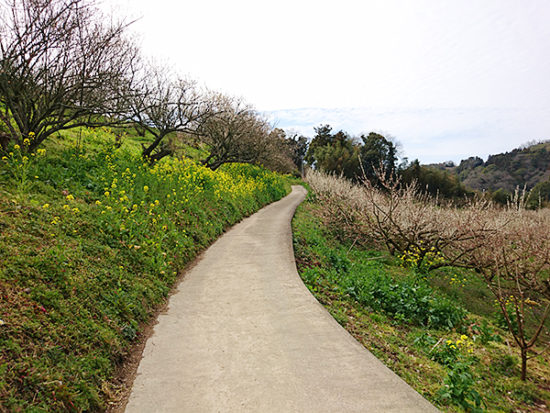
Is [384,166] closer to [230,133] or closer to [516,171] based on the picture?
[230,133]

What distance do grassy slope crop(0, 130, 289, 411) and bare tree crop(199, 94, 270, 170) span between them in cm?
854

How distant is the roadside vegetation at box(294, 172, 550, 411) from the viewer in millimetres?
3762

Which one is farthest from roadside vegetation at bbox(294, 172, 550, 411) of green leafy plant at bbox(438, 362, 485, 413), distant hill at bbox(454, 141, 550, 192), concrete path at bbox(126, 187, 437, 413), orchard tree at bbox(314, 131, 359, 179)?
distant hill at bbox(454, 141, 550, 192)

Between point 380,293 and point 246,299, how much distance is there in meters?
2.88

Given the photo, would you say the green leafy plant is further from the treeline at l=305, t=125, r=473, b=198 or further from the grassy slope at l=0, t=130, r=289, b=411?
the treeline at l=305, t=125, r=473, b=198

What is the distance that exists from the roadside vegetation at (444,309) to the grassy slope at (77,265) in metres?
2.99

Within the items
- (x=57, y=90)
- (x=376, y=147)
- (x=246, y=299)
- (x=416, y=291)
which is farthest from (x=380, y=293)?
(x=376, y=147)

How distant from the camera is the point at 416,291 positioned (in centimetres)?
654

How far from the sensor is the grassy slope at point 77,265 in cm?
267

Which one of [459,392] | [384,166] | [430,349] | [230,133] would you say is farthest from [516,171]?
[459,392]

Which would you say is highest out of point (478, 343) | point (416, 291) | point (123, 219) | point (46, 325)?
point (123, 219)

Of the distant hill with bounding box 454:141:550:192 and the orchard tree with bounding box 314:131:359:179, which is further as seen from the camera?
the distant hill with bounding box 454:141:550:192

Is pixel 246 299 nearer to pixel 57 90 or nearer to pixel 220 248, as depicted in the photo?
pixel 220 248

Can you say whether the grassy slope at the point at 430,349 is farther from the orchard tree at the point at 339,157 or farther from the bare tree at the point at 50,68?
the orchard tree at the point at 339,157
